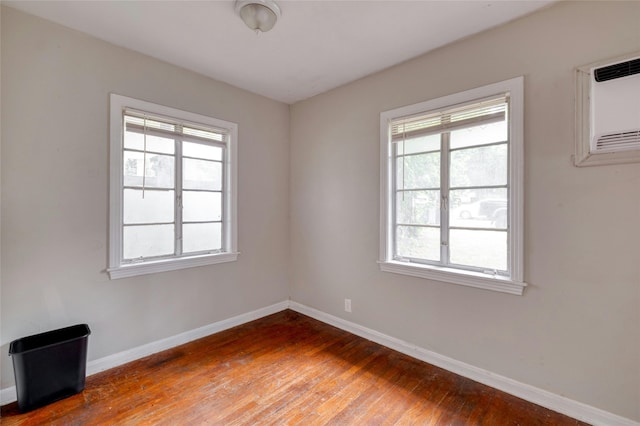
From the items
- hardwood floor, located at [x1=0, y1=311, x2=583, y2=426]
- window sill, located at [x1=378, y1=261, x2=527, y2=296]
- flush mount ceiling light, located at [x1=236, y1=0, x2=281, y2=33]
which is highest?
flush mount ceiling light, located at [x1=236, y1=0, x2=281, y2=33]

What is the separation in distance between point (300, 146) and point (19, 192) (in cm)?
253

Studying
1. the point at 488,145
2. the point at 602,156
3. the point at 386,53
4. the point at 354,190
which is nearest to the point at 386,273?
the point at 354,190

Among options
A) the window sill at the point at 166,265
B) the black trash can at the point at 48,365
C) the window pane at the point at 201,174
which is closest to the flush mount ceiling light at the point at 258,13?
the window pane at the point at 201,174

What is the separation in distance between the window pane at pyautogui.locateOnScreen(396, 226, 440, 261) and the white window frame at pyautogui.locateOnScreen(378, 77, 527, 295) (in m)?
0.07

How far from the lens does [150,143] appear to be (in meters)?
2.51

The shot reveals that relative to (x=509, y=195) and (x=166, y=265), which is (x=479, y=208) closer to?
(x=509, y=195)

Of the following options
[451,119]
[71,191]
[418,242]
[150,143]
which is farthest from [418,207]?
[71,191]

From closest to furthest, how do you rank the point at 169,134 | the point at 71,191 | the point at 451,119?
the point at 71,191 < the point at 451,119 < the point at 169,134

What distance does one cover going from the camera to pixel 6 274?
1.87 meters

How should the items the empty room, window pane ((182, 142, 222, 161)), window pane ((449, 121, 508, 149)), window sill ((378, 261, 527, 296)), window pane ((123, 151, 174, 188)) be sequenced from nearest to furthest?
the empty room → window sill ((378, 261, 527, 296)) → window pane ((449, 121, 508, 149)) → window pane ((123, 151, 174, 188)) → window pane ((182, 142, 222, 161))

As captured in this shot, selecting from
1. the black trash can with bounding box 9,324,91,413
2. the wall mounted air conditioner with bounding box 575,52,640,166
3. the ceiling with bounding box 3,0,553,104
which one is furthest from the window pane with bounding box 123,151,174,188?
the wall mounted air conditioner with bounding box 575,52,640,166

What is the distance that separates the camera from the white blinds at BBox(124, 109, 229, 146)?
7.90 feet

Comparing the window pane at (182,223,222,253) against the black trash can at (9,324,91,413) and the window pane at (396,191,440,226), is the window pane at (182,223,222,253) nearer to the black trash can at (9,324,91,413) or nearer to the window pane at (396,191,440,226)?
the black trash can at (9,324,91,413)

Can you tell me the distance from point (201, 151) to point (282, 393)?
2307 millimetres
